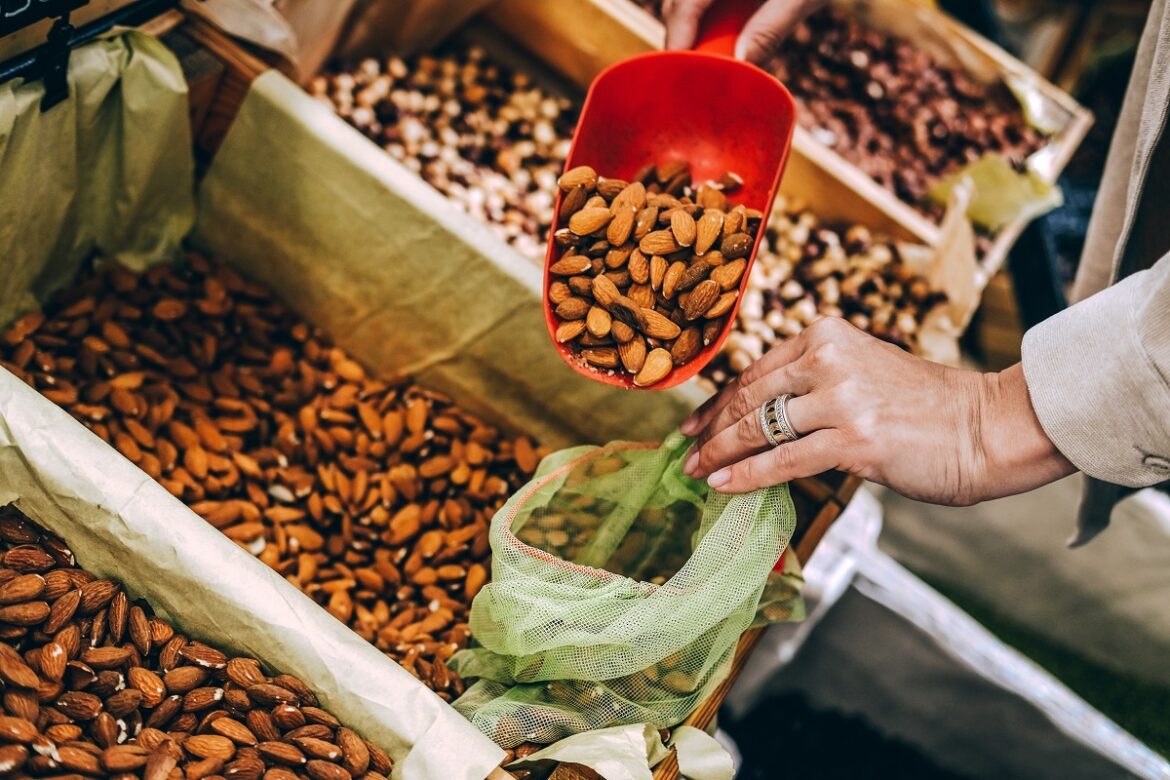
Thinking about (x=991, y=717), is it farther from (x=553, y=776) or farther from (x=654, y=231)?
(x=654, y=231)

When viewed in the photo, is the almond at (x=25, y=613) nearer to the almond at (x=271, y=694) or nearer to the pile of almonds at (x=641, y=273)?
the almond at (x=271, y=694)

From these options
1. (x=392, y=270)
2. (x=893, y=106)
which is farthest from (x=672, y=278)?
(x=893, y=106)

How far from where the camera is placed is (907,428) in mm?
1160

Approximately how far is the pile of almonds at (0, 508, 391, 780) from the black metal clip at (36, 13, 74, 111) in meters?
0.69

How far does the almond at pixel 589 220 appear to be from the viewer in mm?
1377

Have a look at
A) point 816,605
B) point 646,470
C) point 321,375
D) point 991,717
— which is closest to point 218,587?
point 646,470

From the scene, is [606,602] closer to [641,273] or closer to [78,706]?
[641,273]

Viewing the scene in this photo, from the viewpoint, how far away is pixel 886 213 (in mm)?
2184

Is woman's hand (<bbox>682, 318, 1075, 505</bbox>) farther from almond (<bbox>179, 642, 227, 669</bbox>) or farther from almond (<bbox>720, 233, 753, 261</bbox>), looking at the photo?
almond (<bbox>179, 642, 227, 669</bbox>)

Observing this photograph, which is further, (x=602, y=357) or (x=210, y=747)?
(x=602, y=357)

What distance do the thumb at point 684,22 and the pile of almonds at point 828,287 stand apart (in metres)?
0.60

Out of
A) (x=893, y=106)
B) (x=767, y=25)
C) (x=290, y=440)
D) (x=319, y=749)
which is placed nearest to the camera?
(x=319, y=749)

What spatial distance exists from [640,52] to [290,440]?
49.2 inches

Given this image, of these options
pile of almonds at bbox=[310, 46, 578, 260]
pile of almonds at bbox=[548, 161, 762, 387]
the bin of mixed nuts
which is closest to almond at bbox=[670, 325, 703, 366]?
pile of almonds at bbox=[548, 161, 762, 387]
